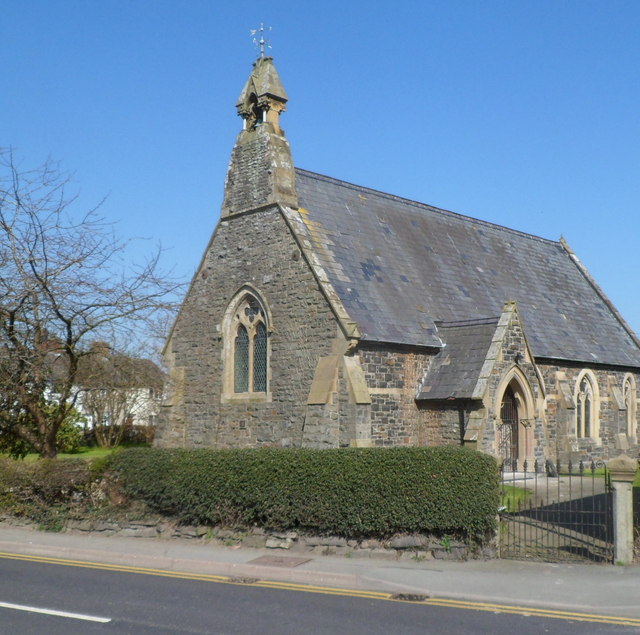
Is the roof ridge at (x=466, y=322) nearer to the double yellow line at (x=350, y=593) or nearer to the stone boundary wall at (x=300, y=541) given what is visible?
the stone boundary wall at (x=300, y=541)

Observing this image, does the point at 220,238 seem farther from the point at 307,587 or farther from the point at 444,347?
the point at 307,587

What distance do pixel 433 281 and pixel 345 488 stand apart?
1255 centimetres

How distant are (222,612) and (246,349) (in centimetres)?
1302

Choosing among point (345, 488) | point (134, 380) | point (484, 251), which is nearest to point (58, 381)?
point (134, 380)

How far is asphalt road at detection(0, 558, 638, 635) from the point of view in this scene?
8242 millimetres

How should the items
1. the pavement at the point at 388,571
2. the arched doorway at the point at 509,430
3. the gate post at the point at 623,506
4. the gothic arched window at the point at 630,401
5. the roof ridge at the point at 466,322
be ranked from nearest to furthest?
the pavement at the point at 388,571 < the gate post at the point at 623,506 < the roof ridge at the point at 466,322 < the arched doorway at the point at 509,430 < the gothic arched window at the point at 630,401

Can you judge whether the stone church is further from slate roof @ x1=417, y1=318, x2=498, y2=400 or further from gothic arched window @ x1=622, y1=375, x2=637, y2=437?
gothic arched window @ x1=622, y1=375, x2=637, y2=437

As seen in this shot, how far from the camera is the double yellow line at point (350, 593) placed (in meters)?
8.81

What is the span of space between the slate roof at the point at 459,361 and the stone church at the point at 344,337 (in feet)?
0.13

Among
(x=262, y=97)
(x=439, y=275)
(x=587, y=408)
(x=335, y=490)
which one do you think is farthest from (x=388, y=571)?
(x=587, y=408)

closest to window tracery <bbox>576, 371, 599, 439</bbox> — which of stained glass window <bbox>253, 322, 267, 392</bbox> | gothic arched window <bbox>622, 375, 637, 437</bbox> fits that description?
gothic arched window <bbox>622, 375, 637, 437</bbox>

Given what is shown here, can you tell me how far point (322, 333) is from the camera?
19469 millimetres

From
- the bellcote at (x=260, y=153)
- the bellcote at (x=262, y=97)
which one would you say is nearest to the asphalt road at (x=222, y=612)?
the bellcote at (x=260, y=153)

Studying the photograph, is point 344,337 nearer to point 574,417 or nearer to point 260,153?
point 260,153
